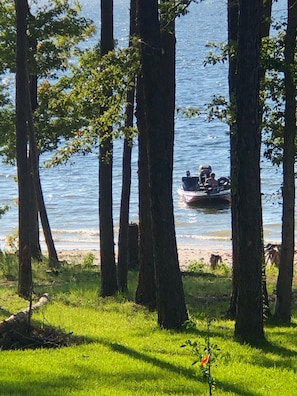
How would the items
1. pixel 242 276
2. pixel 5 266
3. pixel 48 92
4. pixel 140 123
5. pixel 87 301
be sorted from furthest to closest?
pixel 48 92 < pixel 5 266 < pixel 87 301 < pixel 140 123 < pixel 242 276

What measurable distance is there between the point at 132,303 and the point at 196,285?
10.1 feet

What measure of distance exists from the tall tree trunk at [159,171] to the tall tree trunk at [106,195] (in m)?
4.35

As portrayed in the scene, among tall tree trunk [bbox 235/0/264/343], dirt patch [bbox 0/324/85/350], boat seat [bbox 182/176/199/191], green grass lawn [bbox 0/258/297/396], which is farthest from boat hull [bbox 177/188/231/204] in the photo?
dirt patch [bbox 0/324/85/350]

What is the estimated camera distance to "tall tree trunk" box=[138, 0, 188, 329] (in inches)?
421

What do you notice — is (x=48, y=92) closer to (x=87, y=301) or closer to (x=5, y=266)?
(x=5, y=266)

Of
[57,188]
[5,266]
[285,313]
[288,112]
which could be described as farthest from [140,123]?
[57,188]

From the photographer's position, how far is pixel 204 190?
42312mm

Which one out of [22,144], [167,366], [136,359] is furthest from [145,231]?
[167,366]

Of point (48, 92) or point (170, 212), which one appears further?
point (48, 92)

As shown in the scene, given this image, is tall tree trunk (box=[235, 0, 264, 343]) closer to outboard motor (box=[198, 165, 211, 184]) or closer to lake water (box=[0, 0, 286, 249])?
lake water (box=[0, 0, 286, 249])

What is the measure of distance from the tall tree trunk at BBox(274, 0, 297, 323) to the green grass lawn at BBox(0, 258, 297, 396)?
1.60ft

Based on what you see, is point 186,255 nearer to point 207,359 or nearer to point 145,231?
point 145,231

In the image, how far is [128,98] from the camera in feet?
49.6

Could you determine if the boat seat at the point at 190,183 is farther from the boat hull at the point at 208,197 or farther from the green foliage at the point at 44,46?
the green foliage at the point at 44,46
